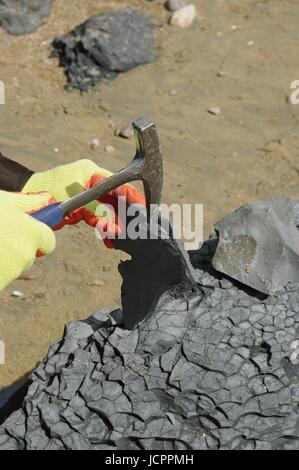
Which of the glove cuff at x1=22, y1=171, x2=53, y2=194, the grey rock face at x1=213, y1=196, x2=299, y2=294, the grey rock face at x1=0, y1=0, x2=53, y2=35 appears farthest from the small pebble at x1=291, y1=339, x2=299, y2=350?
the grey rock face at x1=0, y1=0, x2=53, y2=35

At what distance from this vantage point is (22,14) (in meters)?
6.23

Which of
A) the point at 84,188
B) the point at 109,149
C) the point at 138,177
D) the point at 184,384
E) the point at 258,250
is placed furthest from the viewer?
the point at 109,149

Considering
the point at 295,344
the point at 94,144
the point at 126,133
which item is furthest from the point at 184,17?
the point at 295,344

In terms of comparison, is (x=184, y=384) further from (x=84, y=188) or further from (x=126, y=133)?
(x=126, y=133)

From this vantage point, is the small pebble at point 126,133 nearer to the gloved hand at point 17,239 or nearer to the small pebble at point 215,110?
the small pebble at point 215,110

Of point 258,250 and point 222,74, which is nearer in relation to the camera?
point 258,250

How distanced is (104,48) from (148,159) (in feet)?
11.1

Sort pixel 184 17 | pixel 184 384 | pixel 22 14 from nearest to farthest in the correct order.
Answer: pixel 184 384 → pixel 184 17 → pixel 22 14

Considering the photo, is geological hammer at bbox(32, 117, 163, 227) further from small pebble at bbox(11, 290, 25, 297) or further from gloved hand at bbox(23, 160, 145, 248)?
small pebble at bbox(11, 290, 25, 297)

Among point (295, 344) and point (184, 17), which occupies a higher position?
point (184, 17)

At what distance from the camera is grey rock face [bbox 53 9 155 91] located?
570cm

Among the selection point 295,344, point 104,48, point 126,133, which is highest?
point 104,48

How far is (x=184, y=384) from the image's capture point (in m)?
2.28
